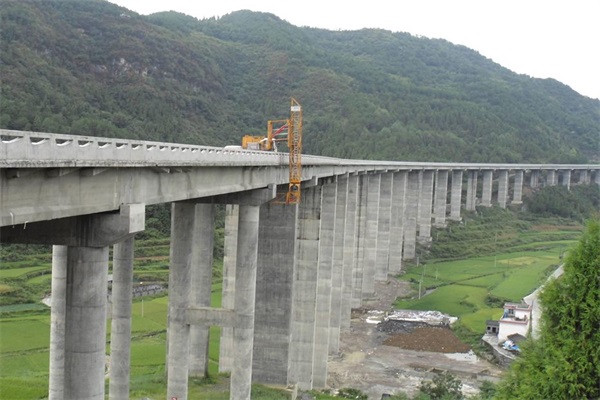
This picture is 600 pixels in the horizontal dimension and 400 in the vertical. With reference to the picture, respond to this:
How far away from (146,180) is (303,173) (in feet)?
62.7

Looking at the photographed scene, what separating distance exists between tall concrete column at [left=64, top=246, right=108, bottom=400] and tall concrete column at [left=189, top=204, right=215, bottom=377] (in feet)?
64.4

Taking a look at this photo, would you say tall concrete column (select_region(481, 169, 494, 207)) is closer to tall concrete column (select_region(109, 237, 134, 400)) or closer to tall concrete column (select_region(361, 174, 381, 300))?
tall concrete column (select_region(361, 174, 381, 300))

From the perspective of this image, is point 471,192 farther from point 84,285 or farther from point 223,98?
point 84,285

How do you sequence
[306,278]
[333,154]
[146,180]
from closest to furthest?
[146,180]
[306,278]
[333,154]

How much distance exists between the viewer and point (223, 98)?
14325 centimetres

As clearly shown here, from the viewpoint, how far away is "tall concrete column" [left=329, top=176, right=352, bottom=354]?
46.4 metres

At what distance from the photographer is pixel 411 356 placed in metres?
47.1

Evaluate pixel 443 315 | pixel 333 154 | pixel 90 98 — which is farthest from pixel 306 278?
pixel 333 154

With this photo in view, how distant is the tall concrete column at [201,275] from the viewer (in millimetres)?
35531

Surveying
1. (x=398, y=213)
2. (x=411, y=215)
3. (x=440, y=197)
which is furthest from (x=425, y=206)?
(x=398, y=213)

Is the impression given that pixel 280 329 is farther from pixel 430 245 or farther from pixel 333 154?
pixel 333 154

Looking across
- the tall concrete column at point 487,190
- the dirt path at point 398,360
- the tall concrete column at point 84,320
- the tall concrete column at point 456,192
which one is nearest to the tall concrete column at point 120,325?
the tall concrete column at point 84,320

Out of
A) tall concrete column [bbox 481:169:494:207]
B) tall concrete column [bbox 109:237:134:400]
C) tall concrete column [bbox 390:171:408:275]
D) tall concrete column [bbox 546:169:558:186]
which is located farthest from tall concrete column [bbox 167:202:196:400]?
tall concrete column [bbox 546:169:558:186]

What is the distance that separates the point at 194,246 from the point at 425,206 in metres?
58.7
